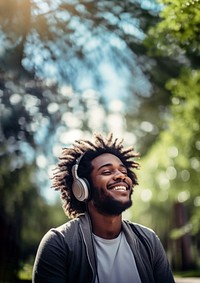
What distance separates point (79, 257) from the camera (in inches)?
92.8

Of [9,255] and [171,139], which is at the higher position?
[171,139]

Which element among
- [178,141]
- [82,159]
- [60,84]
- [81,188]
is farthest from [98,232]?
Answer: [178,141]

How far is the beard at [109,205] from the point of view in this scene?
8.26 ft

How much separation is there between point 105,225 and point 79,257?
0.93 ft

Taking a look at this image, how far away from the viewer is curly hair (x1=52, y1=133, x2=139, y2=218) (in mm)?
2793

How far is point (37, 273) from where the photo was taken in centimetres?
233

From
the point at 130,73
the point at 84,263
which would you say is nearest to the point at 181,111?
the point at 130,73

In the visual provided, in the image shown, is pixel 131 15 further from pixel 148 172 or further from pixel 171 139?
pixel 148 172

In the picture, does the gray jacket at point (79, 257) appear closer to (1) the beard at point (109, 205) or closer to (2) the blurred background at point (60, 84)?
(1) the beard at point (109, 205)

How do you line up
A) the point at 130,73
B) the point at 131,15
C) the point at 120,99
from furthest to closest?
1. the point at 120,99
2. the point at 130,73
3. the point at 131,15

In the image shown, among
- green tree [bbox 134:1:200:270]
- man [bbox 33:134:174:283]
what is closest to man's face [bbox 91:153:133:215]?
man [bbox 33:134:174:283]

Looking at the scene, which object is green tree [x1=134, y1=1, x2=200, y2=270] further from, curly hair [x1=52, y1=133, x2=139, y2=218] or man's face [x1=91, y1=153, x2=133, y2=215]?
man's face [x1=91, y1=153, x2=133, y2=215]

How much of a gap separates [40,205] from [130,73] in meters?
3.68

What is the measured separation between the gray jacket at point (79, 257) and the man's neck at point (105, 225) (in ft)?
0.17
